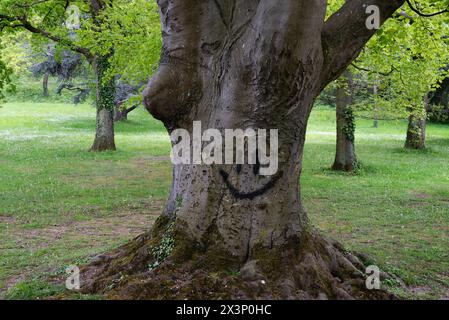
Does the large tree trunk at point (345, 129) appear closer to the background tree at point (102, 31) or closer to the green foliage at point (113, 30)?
the green foliage at point (113, 30)

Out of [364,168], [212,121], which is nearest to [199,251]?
[212,121]

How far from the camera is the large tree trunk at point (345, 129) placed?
60.3ft

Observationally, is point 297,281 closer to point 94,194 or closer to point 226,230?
point 226,230

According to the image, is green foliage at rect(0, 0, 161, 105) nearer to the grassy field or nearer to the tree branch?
the grassy field

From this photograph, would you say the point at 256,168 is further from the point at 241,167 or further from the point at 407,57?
the point at 407,57

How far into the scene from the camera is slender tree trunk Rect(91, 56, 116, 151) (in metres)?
23.0

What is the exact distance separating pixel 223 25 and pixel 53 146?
22087 mm

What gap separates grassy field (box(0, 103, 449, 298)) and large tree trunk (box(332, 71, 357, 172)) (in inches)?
23.6

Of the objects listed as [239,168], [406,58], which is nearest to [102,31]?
[406,58]

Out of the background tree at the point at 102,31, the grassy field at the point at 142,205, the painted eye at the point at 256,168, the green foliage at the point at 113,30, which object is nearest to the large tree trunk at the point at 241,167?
the painted eye at the point at 256,168

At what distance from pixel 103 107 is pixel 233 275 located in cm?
1923

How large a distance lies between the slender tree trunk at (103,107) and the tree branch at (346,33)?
17.7 m

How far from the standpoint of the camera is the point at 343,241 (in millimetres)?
9359
